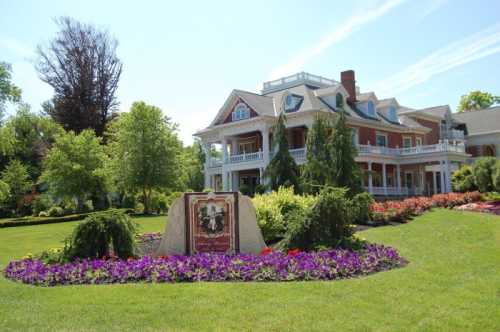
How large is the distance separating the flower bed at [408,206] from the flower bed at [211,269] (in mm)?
8407

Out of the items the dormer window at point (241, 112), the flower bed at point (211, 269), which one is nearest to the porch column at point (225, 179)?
the dormer window at point (241, 112)

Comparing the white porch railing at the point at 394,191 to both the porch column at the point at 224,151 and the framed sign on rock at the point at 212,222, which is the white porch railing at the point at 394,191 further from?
the framed sign on rock at the point at 212,222

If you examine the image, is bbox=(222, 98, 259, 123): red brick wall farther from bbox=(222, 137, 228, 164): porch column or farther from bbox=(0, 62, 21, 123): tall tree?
bbox=(0, 62, 21, 123): tall tree

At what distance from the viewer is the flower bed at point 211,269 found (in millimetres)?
8695

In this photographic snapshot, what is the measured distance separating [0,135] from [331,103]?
22.0 metres

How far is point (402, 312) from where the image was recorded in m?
6.21

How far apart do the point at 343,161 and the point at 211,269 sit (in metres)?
12.8

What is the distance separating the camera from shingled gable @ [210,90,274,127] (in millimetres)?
34781

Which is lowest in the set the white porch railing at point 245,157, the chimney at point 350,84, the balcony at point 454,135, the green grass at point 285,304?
the green grass at point 285,304

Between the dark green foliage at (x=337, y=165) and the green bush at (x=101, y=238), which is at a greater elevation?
the dark green foliage at (x=337, y=165)

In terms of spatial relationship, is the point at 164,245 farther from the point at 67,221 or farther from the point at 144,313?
the point at 67,221

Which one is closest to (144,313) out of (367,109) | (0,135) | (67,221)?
(67,221)

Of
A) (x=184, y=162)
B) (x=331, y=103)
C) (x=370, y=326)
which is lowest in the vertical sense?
(x=370, y=326)

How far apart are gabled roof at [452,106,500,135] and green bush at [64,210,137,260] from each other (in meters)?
44.3
